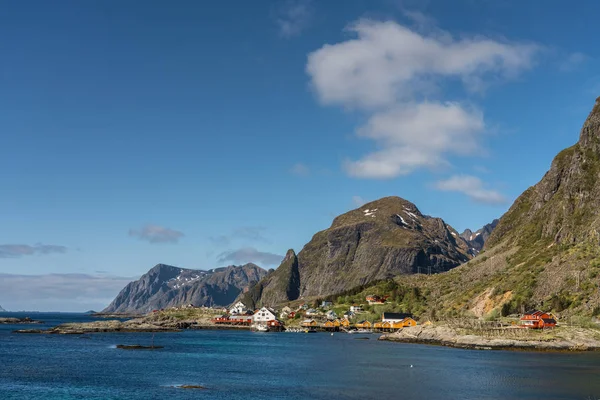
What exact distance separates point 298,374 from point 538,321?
79794 millimetres

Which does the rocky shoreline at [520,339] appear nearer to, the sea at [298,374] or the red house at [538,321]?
the red house at [538,321]

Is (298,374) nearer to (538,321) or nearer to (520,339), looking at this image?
(520,339)

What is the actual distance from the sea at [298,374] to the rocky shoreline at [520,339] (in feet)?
27.0

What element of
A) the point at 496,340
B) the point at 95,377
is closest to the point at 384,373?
the point at 95,377

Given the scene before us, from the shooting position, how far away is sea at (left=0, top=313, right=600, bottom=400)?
209 ft

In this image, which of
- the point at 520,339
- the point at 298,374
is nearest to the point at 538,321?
the point at 520,339

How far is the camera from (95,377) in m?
76.8

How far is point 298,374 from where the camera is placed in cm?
8350

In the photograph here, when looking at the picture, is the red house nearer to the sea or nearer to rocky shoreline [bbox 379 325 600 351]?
rocky shoreline [bbox 379 325 600 351]

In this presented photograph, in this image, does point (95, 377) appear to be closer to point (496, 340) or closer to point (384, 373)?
point (384, 373)

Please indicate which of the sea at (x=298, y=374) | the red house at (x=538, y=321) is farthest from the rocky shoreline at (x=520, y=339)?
the sea at (x=298, y=374)

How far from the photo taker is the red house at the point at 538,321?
437 feet

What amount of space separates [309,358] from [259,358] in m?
10.3

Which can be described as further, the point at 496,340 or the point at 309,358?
the point at 496,340
